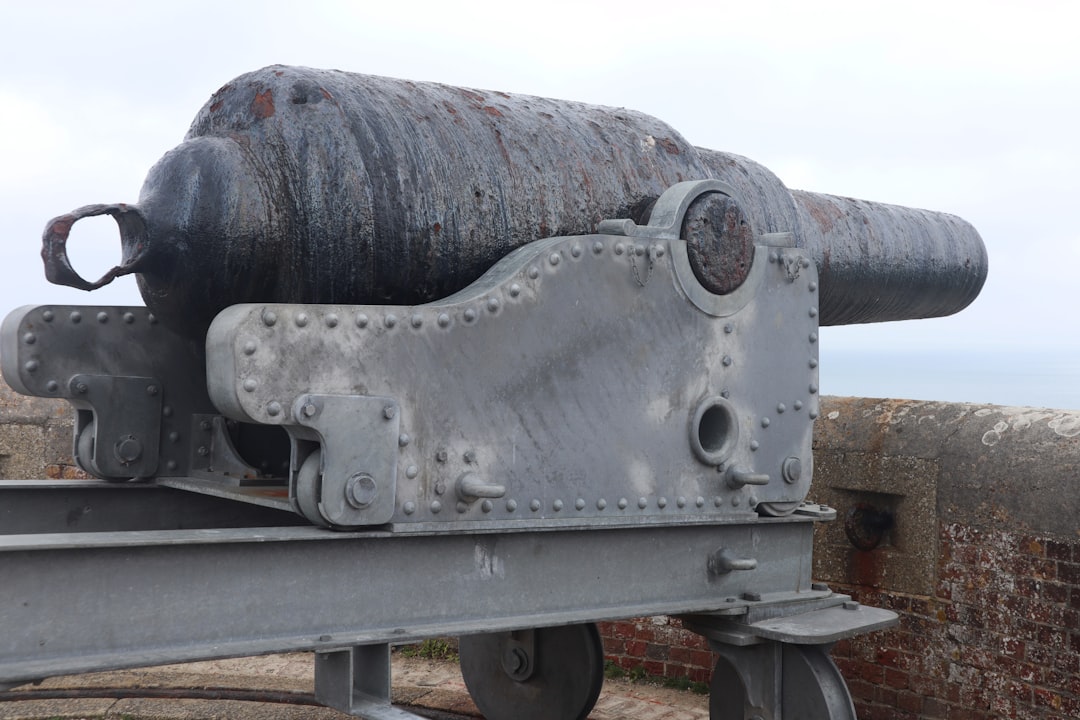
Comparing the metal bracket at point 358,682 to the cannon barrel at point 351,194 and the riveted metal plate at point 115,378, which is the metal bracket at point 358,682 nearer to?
the cannon barrel at point 351,194

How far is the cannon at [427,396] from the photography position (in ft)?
9.82

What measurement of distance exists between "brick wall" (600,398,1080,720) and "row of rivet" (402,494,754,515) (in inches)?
56.2

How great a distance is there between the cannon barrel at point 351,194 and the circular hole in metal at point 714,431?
643 mm

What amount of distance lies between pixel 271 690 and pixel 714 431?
8.98 feet

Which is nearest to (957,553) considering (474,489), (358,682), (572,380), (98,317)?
(572,380)

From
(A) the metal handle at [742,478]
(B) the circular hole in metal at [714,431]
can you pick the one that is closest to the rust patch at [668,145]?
(B) the circular hole in metal at [714,431]

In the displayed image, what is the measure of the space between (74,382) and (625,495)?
181 centimetres

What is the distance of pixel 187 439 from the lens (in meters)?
4.19

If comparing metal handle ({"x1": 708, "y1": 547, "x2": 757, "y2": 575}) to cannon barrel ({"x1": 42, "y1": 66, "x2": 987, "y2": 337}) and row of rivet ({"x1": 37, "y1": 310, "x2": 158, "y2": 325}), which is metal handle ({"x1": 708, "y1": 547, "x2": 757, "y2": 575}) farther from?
row of rivet ({"x1": 37, "y1": 310, "x2": 158, "y2": 325})

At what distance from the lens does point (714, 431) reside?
3908 mm

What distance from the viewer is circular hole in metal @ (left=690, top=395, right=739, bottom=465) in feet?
12.4

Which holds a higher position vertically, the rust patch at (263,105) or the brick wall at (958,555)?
the rust patch at (263,105)

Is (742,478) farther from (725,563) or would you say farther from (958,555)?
(958,555)

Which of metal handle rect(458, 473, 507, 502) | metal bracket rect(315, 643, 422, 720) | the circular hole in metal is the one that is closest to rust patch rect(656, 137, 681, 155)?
the circular hole in metal
